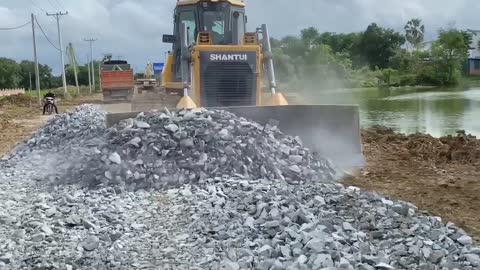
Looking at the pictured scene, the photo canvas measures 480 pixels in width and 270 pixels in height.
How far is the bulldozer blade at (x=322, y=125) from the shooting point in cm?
935

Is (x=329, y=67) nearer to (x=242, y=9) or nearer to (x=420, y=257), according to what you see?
(x=242, y=9)

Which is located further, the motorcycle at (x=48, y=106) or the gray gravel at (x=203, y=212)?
the motorcycle at (x=48, y=106)

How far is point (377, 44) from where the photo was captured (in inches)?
3558

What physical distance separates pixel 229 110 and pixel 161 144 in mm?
1779

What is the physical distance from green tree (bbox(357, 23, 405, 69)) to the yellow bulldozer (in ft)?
264

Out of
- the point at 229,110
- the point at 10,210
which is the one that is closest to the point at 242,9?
the point at 229,110

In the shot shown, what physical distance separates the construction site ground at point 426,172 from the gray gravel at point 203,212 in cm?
66

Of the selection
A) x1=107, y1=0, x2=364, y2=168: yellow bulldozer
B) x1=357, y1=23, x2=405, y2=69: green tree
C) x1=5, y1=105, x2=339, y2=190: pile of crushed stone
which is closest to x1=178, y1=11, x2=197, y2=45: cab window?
x1=107, y1=0, x2=364, y2=168: yellow bulldozer

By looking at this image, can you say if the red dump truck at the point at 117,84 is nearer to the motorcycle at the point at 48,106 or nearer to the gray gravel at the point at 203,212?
the motorcycle at the point at 48,106

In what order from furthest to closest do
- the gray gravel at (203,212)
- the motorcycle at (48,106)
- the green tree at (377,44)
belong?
the green tree at (377,44) < the motorcycle at (48,106) < the gray gravel at (203,212)

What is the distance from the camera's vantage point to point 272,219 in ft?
17.9

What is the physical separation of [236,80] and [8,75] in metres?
89.9

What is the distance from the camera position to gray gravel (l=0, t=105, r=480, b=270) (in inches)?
187

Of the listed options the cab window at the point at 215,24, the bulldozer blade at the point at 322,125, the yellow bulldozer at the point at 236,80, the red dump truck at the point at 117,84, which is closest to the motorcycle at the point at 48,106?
the red dump truck at the point at 117,84
